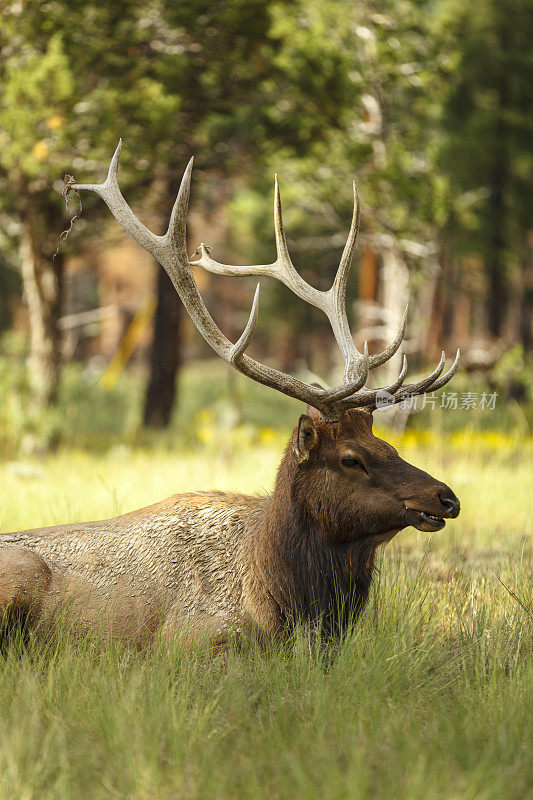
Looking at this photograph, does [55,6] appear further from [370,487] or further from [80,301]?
[80,301]

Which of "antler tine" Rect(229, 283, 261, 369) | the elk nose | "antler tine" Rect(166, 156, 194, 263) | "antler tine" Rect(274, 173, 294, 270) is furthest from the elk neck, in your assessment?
"antler tine" Rect(274, 173, 294, 270)

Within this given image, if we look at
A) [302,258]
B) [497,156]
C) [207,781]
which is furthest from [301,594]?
[302,258]

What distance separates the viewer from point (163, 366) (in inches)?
566

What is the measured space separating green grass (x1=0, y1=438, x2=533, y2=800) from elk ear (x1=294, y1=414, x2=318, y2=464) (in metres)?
0.75

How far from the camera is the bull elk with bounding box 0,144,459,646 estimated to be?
4016mm

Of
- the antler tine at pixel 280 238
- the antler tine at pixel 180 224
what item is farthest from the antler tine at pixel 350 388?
the antler tine at pixel 280 238

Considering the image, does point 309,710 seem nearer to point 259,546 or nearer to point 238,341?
point 259,546

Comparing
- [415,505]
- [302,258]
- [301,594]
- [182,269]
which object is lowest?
[301,594]

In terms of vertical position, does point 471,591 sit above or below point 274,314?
below

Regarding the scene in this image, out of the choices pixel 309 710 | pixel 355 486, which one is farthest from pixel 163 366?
pixel 309 710

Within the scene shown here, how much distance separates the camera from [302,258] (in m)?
23.5

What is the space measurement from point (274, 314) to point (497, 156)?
10017 mm

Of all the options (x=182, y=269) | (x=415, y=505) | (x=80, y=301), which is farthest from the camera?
(x=80, y=301)

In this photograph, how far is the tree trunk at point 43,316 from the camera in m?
10.6
